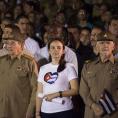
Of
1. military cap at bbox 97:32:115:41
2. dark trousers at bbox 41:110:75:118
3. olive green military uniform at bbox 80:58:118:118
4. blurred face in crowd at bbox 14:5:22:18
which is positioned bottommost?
dark trousers at bbox 41:110:75:118

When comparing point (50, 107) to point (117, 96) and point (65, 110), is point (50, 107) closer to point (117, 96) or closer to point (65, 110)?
point (65, 110)

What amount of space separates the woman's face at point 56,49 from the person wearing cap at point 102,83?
35cm

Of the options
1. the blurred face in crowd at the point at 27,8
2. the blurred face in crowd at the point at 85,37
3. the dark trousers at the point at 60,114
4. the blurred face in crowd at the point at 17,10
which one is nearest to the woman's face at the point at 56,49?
the dark trousers at the point at 60,114

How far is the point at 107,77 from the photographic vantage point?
5.37m

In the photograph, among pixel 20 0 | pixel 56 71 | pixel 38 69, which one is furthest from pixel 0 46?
pixel 20 0

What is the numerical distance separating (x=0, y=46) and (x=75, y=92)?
1.93 metres

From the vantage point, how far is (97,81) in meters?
5.45

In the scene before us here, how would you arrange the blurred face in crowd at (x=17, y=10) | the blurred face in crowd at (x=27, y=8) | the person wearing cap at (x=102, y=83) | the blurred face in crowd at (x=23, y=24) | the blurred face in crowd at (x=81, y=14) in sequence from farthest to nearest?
the blurred face in crowd at (x=27, y=8) → the blurred face in crowd at (x=17, y=10) → the blurred face in crowd at (x=81, y=14) → the blurred face in crowd at (x=23, y=24) → the person wearing cap at (x=102, y=83)

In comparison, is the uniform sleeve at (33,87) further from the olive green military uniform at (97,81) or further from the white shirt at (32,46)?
the white shirt at (32,46)

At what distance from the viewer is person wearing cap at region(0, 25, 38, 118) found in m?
5.96

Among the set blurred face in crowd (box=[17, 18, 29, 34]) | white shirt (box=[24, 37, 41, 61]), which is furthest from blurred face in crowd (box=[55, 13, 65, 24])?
white shirt (box=[24, 37, 41, 61])

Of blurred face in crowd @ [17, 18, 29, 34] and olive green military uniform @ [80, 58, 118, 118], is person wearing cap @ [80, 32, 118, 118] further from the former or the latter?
blurred face in crowd @ [17, 18, 29, 34]

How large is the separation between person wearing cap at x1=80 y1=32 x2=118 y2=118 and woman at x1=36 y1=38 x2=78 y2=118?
19 cm

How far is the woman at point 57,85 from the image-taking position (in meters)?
5.64
